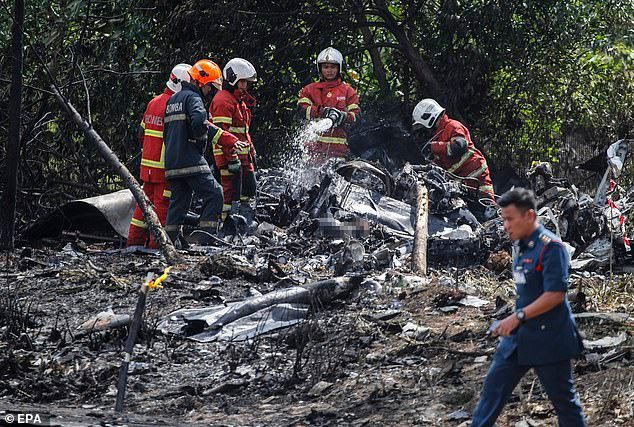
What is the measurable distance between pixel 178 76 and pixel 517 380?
686cm

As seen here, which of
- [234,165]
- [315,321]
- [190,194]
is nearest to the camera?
[315,321]

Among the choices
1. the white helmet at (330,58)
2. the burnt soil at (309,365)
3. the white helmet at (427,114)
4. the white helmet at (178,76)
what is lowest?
the burnt soil at (309,365)

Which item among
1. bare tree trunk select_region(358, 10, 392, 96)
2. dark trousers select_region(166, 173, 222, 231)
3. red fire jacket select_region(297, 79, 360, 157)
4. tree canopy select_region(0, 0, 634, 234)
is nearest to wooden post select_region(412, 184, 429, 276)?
red fire jacket select_region(297, 79, 360, 157)

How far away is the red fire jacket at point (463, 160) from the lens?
482 inches

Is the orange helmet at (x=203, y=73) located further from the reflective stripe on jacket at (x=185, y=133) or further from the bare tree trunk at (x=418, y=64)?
the bare tree trunk at (x=418, y=64)

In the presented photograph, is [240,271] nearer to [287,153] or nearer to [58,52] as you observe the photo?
[287,153]

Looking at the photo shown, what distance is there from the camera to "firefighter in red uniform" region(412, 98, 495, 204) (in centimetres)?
1216

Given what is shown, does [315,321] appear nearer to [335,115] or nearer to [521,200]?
[521,200]

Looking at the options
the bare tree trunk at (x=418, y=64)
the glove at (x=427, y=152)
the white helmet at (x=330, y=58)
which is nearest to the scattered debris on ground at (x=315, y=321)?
the glove at (x=427, y=152)

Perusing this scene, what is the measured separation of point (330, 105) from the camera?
1231cm

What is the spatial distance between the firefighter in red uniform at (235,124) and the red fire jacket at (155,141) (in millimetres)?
723

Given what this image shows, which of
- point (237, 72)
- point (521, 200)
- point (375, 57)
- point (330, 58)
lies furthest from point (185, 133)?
point (521, 200)

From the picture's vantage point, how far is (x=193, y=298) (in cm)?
806

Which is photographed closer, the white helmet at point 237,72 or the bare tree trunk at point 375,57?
the white helmet at point 237,72
